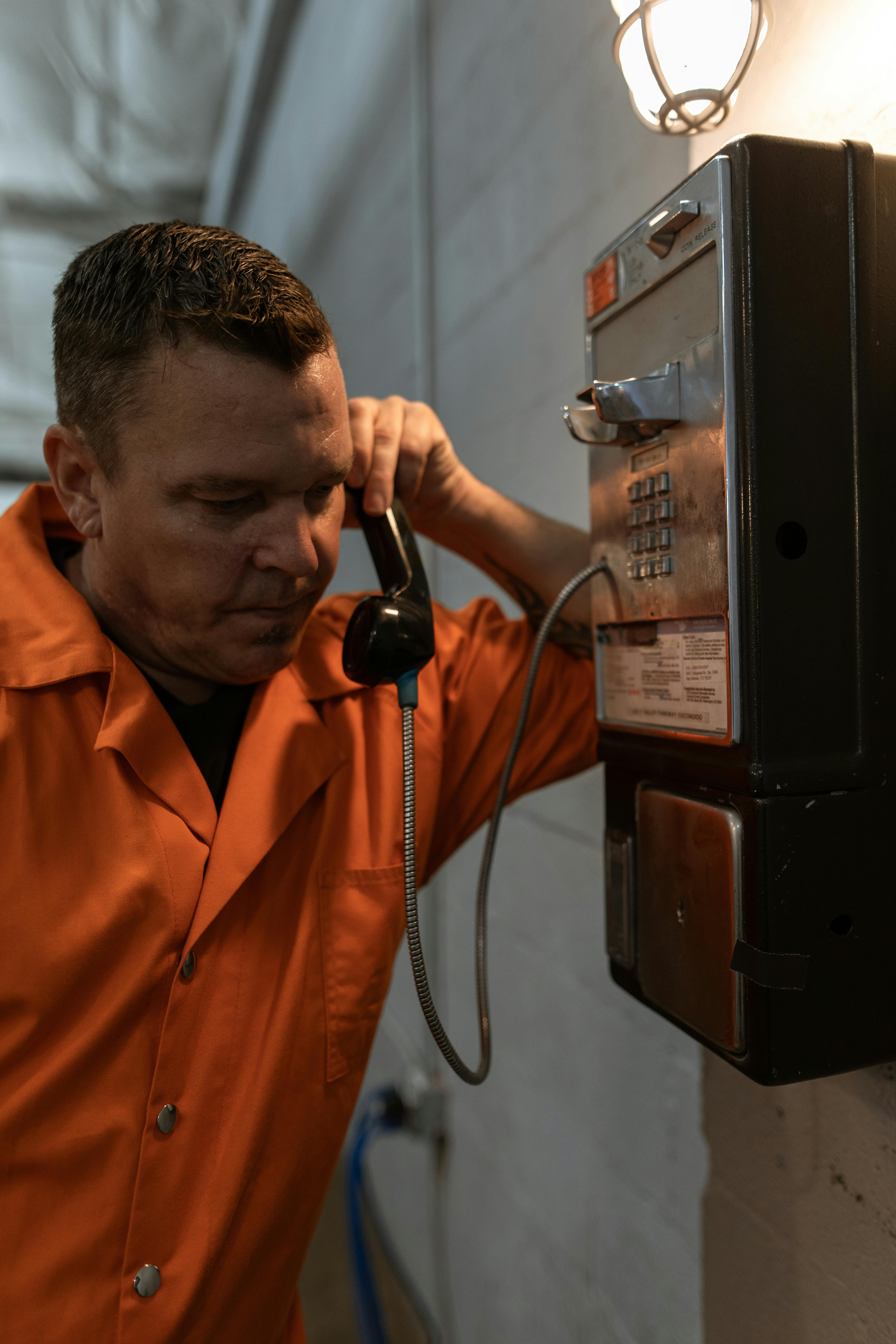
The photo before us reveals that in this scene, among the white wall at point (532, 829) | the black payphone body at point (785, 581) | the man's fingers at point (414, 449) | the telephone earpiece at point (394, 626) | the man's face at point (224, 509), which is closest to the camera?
the black payphone body at point (785, 581)

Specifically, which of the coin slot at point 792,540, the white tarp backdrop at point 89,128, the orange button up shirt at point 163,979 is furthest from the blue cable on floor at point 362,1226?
the white tarp backdrop at point 89,128

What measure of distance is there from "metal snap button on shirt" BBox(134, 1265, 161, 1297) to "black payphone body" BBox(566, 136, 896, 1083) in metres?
0.47

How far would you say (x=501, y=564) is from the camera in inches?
40.3

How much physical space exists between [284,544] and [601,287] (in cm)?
36

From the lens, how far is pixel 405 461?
0.92 m

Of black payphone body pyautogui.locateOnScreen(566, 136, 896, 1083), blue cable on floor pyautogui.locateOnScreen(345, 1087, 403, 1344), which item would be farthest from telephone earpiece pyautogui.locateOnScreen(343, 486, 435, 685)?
blue cable on floor pyautogui.locateOnScreen(345, 1087, 403, 1344)

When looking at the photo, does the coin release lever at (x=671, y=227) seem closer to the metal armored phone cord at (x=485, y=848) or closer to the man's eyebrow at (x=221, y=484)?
the metal armored phone cord at (x=485, y=848)

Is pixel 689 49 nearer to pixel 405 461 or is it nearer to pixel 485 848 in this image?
pixel 405 461

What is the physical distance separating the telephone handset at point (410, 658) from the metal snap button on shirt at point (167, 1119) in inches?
8.5

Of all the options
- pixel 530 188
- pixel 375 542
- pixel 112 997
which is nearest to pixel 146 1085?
pixel 112 997

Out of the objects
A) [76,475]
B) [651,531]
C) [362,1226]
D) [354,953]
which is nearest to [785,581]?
[651,531]

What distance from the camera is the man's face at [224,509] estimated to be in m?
0.69

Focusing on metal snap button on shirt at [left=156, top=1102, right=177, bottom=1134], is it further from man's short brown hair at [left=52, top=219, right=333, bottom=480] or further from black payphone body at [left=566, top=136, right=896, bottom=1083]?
man's short brown hair at [left=52, top=219, right=333, bottom=480]

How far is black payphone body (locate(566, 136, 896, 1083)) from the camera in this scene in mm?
591
